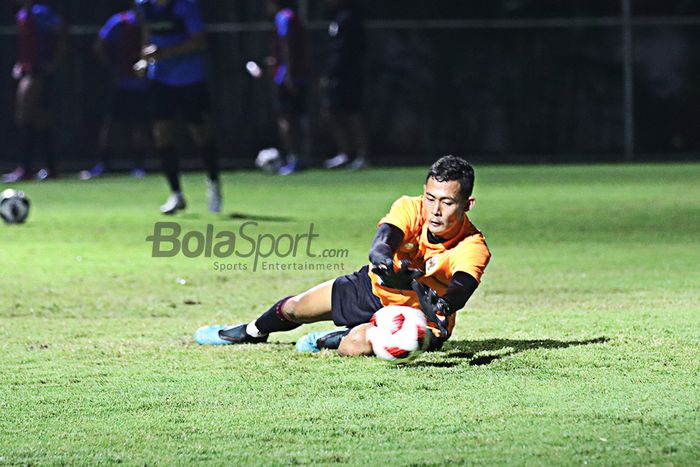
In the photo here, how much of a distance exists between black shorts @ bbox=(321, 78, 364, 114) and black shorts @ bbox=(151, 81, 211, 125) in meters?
6.58

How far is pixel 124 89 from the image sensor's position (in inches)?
818

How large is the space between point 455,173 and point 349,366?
39.3 inches

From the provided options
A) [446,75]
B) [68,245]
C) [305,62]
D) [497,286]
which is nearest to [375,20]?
[446,75]

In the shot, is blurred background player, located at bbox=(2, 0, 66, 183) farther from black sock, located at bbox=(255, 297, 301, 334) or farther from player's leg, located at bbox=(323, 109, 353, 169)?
black sock, located at bbox=(255, 297, 301, 334)

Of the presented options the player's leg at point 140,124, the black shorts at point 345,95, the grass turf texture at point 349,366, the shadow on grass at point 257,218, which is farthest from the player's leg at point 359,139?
the grass turf texture at point 349,366

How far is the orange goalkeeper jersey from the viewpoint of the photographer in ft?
21.6

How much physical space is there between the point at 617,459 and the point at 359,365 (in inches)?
77.6

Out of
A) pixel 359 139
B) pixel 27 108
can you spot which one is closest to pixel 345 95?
pixel 359 139

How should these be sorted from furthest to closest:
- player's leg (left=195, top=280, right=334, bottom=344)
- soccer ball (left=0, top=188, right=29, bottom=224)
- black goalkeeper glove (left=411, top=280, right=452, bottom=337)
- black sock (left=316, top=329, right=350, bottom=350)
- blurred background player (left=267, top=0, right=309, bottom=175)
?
blurred background player (left=267, top=0, right=309, bottom=175)
soccer ball (left=0, top=188, right=29, bottom=224)
player's leg (left=195, top=280, right=334, bottom=344)
black sock (left=316, top=329, right=350, bottom=350)
black goalkeeper glove (left=411, top=280, right=452, bottom=337)

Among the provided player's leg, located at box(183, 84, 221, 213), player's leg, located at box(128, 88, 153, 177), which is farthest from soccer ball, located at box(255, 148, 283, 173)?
player's leg, located at box(183, 84, 221, 213)

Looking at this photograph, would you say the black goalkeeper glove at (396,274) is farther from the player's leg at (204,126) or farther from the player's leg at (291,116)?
the player's leg at (291,116)

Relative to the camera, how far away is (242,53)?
23000 millimetres

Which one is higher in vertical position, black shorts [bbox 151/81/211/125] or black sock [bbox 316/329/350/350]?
black sock [bbox 316/329/350/350]

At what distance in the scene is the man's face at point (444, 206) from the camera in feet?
21.4
